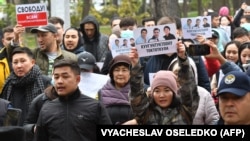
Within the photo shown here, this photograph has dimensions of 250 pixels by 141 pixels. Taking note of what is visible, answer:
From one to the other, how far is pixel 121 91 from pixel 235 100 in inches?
101

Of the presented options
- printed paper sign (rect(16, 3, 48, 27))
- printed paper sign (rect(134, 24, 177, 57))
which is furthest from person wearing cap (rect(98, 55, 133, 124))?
printed paper sign (rect(16, 3, 48, 27))

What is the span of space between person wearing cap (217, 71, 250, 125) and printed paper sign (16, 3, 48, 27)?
585 centimetres

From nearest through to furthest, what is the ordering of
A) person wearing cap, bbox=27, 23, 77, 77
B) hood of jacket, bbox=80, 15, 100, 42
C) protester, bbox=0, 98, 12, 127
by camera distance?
1. protester, bbox=0, 98, 12, 127
2. person wearing cap, bbox=27, 23, 77, 77
3. hood of jacket, bbox=80, 15, 100, 42

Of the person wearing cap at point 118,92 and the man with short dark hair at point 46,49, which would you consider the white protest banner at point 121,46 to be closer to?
the man with short dark hair at point 46,49

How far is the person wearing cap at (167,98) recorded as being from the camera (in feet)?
17.8

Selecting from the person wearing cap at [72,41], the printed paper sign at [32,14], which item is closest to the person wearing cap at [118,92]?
the person wearing cap at [72,41]

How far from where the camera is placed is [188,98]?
5.55 m

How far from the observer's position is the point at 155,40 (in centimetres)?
620

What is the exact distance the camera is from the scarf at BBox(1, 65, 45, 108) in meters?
7.27

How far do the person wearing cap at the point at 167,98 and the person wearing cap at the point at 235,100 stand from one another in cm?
98

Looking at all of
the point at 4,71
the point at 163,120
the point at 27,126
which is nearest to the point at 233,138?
the point at 163,120

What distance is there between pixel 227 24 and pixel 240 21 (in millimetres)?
494

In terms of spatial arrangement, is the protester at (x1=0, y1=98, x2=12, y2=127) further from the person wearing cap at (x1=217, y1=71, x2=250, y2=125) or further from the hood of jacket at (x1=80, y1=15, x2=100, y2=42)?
the hood of jacket at (x1=80, y1=15, x2=100, y2=42)

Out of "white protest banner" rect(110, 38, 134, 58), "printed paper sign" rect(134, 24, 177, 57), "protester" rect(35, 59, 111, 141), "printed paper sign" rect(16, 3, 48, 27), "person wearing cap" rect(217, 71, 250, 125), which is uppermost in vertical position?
"printed paper sign" rect(16, 3, 48, 27)
